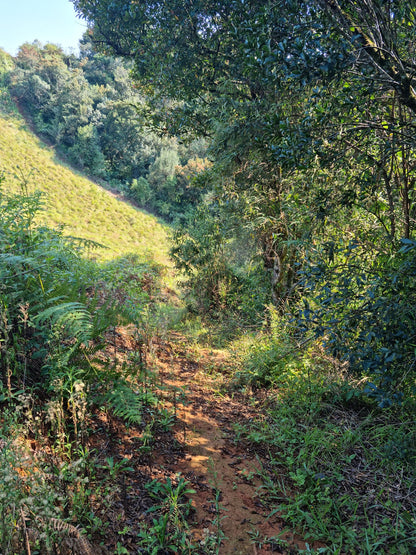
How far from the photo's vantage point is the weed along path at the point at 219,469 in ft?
7.62

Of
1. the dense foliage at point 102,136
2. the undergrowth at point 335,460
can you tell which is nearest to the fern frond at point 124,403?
the undergrowth at point 335,460

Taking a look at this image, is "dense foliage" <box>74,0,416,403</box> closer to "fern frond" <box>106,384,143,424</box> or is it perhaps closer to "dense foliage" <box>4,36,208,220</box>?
"fern frond" <box>106,384,143,424</box>

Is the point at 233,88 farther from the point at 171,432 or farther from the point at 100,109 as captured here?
the point at 100,109

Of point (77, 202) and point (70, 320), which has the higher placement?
point (77, 202)

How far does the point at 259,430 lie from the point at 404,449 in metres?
1.46

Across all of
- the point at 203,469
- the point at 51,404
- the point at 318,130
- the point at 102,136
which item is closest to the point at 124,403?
the point at 51,404

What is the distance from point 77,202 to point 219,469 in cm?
2141

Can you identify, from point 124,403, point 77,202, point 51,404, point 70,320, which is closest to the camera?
point 51,404

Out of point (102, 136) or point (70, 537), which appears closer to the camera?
point (70, 537)

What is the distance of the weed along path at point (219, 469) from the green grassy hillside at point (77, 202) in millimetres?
12229

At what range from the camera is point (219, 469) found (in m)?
3.00

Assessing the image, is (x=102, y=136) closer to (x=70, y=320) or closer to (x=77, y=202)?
(x=77, y=202)

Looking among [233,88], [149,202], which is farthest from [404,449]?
[149,202]

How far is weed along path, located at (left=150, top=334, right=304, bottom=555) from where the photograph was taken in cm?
232
